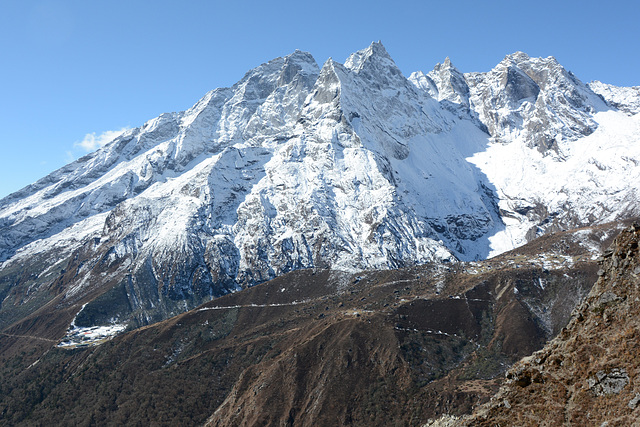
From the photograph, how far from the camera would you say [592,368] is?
33469mm

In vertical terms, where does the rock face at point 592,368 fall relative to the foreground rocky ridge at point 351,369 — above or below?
above

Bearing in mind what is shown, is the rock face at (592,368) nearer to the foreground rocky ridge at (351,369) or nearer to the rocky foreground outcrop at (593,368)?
the rocky foreground outcrop at (593,368)

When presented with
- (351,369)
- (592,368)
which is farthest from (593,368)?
(351,369)

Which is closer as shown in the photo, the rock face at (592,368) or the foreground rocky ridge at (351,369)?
the rock face at (592,368)

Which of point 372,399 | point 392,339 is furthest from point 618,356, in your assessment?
point 392,339

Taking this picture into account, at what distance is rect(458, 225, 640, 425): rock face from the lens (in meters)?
31.6

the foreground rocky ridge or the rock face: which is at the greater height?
the rock face

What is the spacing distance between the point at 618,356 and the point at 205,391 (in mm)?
160135

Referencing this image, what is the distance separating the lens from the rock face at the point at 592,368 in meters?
31.6

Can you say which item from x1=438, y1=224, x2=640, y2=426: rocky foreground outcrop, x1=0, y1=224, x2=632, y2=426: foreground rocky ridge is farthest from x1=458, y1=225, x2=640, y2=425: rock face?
x1=0, y1=224, x2=632, y2=426: foreground rocky ridge

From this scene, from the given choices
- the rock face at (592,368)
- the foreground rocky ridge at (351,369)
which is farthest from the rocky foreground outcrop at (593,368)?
the foreground rocky ridge at (351,369)

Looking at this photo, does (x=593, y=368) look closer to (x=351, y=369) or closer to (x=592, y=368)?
(x=592, y=368)

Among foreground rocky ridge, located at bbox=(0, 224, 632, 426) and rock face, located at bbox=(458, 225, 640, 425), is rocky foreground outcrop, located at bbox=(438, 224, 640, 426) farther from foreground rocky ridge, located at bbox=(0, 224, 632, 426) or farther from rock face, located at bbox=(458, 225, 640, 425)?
foreground rocky ridge, located at bbox=(0, 224, 632, 426)

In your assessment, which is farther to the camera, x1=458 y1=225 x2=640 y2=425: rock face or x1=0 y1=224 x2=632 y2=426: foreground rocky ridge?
x1=0 y1=224 x2=632 y2=426: foreground rocky ridge
